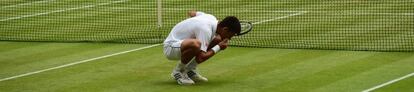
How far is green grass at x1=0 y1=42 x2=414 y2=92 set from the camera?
46.6 feet

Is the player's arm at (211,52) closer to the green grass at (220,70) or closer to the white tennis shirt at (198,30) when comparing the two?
the white tennis shirt at (198,30)

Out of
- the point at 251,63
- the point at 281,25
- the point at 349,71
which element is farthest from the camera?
the point at 281,25

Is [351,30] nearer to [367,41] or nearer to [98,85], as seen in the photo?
[367,41]

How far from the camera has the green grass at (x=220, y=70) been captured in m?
14.2

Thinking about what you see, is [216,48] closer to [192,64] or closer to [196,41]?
[196,41]

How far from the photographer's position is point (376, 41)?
19.0m

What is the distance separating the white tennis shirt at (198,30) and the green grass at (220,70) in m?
0.66

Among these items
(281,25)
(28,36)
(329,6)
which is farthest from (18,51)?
(329,6)

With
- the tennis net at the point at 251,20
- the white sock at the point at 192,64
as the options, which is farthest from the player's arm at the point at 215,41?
the tennis net at the point at 251,20

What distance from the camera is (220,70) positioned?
15.9 meters

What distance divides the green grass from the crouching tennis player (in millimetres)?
266

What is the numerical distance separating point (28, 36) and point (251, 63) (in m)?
6.31

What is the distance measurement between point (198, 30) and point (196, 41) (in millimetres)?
171

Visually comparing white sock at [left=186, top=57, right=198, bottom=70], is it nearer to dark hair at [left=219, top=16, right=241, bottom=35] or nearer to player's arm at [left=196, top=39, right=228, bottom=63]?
player's arm at [left=196, top=39, right=228, bottom=63]
